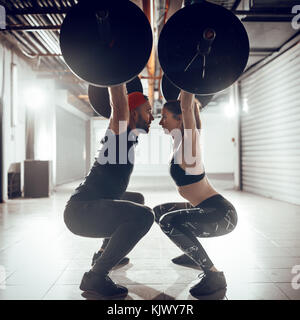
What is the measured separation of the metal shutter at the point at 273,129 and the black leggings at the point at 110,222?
4685mm

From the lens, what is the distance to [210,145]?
1539 centimetres

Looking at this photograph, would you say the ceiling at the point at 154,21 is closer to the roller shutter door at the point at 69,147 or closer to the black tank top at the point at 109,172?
the black tank top at the point at 109,172

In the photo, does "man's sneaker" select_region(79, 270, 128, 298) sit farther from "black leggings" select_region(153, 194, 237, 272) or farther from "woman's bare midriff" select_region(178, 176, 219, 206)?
"woman's bare midriff" select_region(178, 176, 219, 206)

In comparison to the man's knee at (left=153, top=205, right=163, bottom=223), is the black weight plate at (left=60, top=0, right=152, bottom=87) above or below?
above

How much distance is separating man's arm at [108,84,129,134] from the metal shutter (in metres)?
4.74

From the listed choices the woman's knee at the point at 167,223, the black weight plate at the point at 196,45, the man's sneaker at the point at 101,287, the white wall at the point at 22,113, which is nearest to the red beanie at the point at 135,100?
the black weight plate at the point at 196,45

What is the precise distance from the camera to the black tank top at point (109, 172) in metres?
1.77

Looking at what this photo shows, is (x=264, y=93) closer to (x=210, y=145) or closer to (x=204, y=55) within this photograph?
(x=204, y=55)

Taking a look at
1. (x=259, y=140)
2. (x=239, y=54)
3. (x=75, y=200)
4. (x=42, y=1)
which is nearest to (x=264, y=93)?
(x=259, y=140)

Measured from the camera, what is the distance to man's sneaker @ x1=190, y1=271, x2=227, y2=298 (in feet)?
5.90

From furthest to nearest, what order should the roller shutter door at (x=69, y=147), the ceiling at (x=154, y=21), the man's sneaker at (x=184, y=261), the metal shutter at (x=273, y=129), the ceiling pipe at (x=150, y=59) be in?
the roller shutter door at (x=69, y=147)
the metal shutter at (x=273, y=129)
the ceiling at (x=154, y=21)
the ceiling pipe at (x=150, y=59)
the man's sneaker at (x=184, y=261)

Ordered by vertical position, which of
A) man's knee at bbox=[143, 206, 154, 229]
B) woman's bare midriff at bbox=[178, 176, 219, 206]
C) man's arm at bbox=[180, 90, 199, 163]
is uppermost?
man's arm at bbox=[180, 90, 199, 163]

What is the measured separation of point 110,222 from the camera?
1746 mm

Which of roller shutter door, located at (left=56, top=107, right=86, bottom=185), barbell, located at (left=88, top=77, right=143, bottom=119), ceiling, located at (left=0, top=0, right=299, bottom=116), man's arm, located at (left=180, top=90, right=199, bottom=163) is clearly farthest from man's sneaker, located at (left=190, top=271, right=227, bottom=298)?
roller shutter door, located at (left=56, top=107, right=86, bottom=185)
